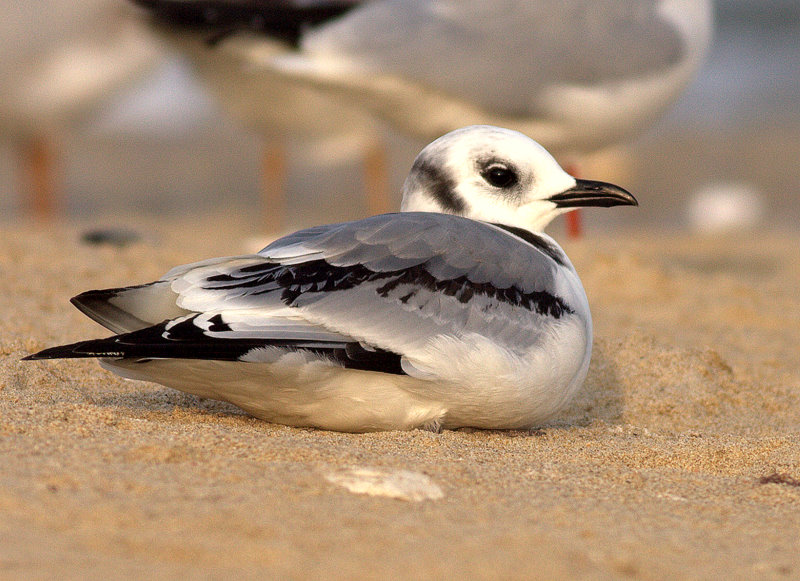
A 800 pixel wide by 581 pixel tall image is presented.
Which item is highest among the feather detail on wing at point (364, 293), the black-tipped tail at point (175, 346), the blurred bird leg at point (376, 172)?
the blurred bird leg at point (376, 172)

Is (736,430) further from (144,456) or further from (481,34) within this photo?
(481,34)

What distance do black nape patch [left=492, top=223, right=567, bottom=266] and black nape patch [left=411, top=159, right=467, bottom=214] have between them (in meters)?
0.15

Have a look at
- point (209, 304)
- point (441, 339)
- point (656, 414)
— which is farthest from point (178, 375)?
point (656, 414)

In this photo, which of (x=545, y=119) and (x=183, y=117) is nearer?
(x=545, y=119)

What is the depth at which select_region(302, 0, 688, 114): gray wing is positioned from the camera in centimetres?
606

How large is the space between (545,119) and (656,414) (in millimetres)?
2858

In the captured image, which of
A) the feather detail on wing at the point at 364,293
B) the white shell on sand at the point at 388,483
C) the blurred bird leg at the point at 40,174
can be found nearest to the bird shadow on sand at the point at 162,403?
the feather detail on wing at the point at 364,293

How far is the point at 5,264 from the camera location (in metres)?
5.26

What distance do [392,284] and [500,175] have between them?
2.35ft

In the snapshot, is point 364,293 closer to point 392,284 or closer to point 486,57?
point 392,284

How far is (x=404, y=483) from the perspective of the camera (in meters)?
2.47

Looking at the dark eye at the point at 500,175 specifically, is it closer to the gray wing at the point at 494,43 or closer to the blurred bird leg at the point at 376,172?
the gray wing at the point at 494,43

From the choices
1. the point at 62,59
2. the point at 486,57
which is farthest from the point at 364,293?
the point at 62,59

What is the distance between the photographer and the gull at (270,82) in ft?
21.2
